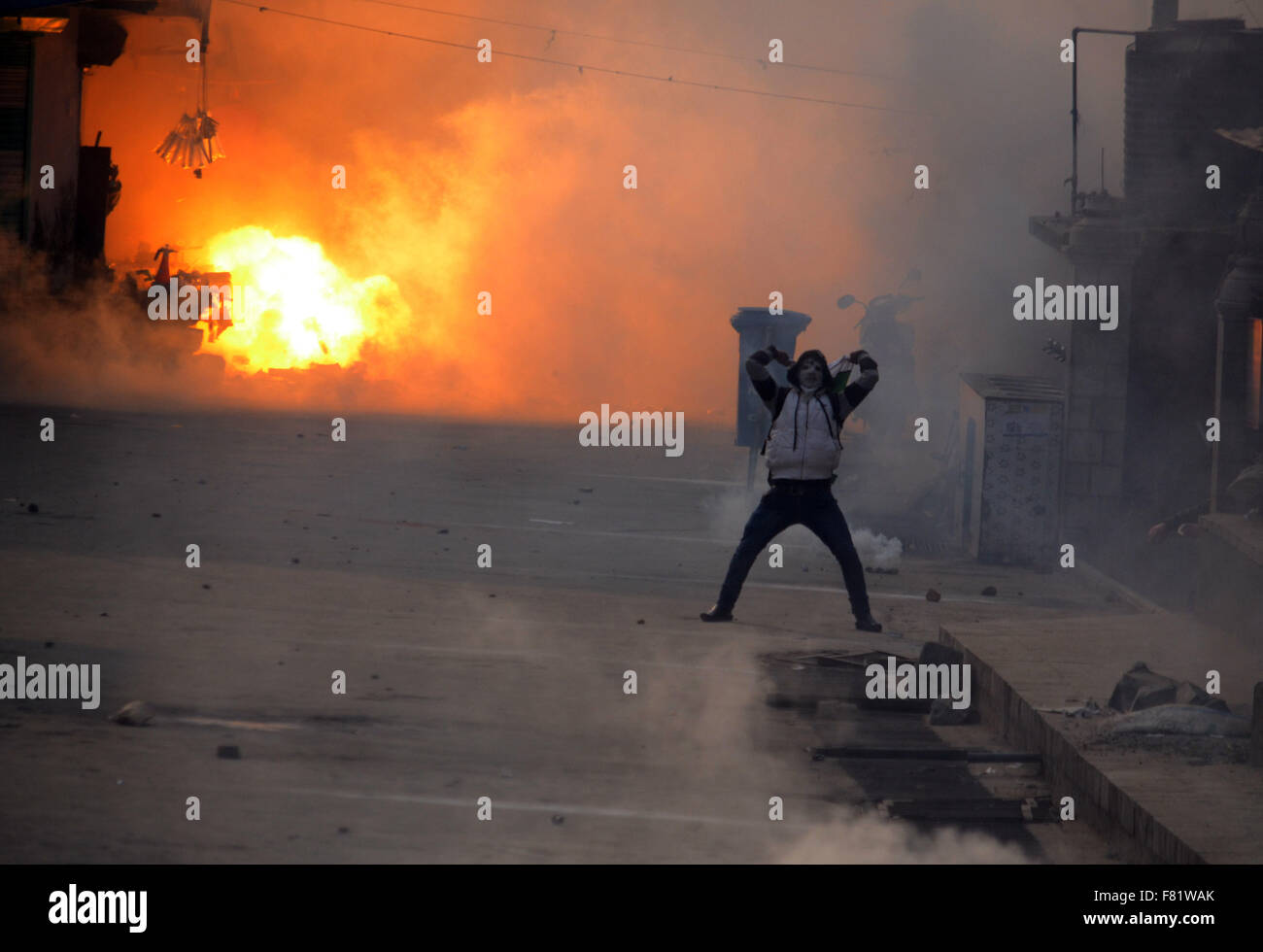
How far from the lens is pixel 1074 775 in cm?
650

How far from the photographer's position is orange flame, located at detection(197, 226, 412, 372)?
27500mm

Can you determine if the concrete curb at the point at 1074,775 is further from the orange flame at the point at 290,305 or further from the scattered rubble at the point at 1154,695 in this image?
the orange flame at the point at 290,305

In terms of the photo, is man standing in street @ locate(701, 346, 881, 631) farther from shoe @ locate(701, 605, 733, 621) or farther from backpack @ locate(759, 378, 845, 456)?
shoe @ locate(701, 605, 733, 621)

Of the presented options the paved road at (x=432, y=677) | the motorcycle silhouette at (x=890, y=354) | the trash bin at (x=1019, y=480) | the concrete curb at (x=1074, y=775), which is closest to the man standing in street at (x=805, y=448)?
the paved road at (x=432, y=677)

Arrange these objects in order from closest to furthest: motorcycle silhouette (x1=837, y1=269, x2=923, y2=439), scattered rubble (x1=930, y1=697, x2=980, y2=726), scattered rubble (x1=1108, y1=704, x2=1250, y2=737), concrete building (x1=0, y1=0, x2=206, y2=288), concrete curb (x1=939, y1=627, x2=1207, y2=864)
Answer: concrete curb (x1=939, y1=627, x2=1207, y2=864), scattered rubble (x1=1108, y1=704, x2=1250, y2=737), scattered rubble (x1=930, y1=697, x2=980, y2=726), motorcycle silhouette (x1=837, y1=269, x2=923, y2=439), concrete building (x1=0, y1=0, x2=206, y2=288)

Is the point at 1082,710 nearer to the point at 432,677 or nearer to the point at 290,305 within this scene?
the point at 432,677

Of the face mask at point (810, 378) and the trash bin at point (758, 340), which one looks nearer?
the face mask at point (810, 378)

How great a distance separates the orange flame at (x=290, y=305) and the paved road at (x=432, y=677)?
40.7 feet

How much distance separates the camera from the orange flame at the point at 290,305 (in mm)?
27500

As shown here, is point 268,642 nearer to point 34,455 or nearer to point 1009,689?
point 1009,689

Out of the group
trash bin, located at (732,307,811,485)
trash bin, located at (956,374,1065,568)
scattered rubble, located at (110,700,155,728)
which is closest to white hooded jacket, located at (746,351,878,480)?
scattered rubble, located at (110,700,155,728)

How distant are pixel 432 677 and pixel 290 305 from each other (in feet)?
68.6

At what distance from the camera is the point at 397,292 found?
2994 cm

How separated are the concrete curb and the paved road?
0.14 meters
